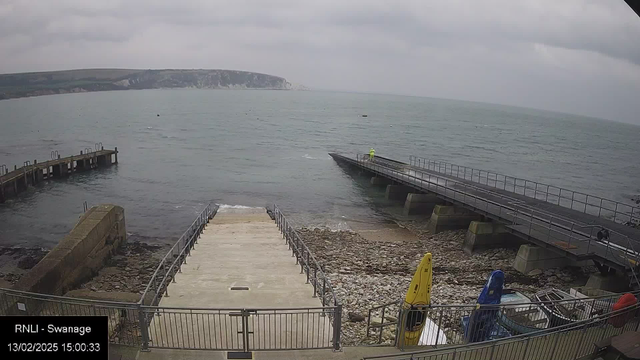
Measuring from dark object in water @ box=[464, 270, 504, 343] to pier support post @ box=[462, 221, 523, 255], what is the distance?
43.3 feet

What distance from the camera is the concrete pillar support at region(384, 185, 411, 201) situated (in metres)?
36.7

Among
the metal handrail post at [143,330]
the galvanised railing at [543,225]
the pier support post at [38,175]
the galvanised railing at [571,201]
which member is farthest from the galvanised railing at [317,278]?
the pier support post at [38,175]

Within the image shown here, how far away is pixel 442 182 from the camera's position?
33156 millimetres

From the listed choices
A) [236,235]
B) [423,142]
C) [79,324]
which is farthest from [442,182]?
[423,142]

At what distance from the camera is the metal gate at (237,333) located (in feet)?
26.6

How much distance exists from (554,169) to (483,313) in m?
59.7

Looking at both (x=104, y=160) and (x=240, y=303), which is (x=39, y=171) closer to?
(x=104, y=160)

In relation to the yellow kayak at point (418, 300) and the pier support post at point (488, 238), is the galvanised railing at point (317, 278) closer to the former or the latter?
the yellow kayak at point (418, 300)

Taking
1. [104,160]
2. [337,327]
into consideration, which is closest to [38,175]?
[104,160]

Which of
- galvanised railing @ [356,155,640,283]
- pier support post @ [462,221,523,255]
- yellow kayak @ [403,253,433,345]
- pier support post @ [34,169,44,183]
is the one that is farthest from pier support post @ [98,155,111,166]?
yellow kayak @ [403,253,433,345]

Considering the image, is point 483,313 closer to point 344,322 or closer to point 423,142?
point 344,322

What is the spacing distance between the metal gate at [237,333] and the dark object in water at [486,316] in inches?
130

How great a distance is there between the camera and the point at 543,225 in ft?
67.8

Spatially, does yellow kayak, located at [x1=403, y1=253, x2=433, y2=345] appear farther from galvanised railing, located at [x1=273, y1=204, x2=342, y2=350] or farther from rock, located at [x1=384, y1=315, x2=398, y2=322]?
rock, located at [x1=384, y1=315, x2=398, y2=322]
